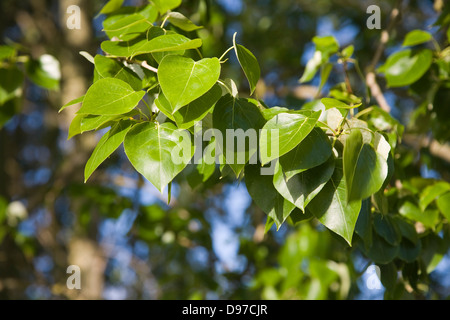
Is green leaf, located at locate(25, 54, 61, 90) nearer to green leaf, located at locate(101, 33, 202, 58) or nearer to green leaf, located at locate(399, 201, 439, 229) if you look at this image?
green leaf, located at locate(101, 33, 202, 58)

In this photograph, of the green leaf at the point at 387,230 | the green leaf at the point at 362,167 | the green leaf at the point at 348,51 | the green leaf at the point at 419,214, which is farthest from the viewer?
the green leaf at the point at 348,51

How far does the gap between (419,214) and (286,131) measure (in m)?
0.49

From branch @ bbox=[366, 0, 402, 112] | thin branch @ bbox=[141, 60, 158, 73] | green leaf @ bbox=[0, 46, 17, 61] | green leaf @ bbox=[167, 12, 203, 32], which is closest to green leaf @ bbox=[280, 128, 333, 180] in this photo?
thin branch @ bbox=[141, 60, 158, 73]

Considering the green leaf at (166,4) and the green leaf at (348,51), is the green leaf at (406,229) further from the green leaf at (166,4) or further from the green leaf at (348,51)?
the green leaf at (166,4)

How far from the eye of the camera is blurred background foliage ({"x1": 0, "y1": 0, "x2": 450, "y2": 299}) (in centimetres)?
123

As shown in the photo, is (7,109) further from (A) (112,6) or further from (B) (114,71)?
(B) (114,71)

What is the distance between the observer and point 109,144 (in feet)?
1.99

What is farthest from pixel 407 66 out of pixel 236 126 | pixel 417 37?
pixel 236 126

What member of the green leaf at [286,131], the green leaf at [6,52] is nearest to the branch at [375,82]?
the green leaf at [286,131]

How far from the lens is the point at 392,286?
87 centimetres

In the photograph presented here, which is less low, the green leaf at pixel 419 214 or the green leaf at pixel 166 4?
the green leaf at pixel 166 4

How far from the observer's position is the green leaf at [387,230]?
0.81 metres
